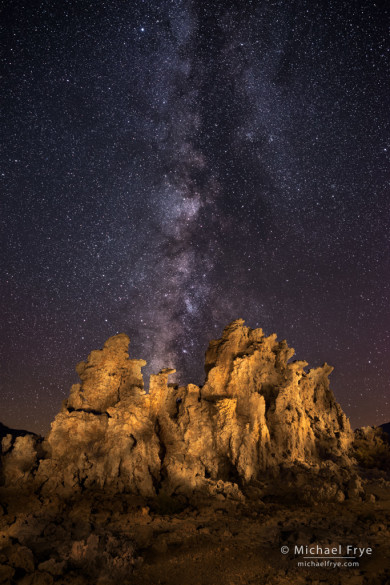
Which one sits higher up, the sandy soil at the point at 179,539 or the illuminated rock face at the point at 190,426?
the illuminated rock face at the point at 190,426

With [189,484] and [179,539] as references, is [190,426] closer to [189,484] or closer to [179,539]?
[189,484]

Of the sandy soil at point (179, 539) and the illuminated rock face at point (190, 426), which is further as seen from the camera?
the illuminated rock face at point (190, 426)

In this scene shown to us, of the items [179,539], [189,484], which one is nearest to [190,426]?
[189,484]

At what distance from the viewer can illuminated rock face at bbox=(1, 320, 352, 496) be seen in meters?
14.9

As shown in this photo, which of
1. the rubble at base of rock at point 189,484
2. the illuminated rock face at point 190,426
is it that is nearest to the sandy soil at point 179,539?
the rubble at base of rock at point 189,484

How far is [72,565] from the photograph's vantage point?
863 centimetres

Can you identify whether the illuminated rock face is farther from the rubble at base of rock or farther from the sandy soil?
the sandy soil

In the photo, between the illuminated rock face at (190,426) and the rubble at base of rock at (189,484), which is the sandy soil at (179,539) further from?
the illuminated rock face at (190,426)

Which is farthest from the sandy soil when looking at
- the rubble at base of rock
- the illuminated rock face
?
the illuminated rock face

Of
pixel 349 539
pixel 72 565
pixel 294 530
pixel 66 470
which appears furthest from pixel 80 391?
pixel 349 539

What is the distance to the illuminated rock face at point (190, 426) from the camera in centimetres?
1486

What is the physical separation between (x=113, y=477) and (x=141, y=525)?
10.8 ft

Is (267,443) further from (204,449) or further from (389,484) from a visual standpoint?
(389,484)

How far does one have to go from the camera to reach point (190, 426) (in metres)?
17.7
